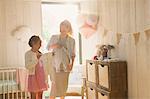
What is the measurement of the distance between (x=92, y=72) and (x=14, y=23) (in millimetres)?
2181

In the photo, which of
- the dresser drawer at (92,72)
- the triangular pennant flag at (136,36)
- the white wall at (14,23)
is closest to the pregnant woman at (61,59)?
the dresser drawer at (92,72)

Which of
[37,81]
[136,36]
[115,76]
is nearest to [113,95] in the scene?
[115,76]

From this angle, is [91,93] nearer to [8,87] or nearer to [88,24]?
[88,24]

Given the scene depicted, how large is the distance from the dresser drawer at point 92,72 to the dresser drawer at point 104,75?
6.5 inches

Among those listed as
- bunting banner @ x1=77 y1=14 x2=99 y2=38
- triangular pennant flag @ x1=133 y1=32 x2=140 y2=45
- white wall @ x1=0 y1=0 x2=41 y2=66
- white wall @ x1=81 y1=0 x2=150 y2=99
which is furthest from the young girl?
white wall @ x1=0 y1=0 x2=41 y2=66

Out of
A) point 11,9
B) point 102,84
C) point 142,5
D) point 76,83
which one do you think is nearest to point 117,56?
point 102,84

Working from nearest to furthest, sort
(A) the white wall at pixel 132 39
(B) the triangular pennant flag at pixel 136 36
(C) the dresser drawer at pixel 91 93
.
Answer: (A) the white wall at pixel 132 39 → (B) the triangular pennant flag at pixel 136 36 → (C) the dresser drawer at pixel 91 93

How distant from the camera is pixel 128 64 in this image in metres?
3.56

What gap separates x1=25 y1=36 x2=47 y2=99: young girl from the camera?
3.52m

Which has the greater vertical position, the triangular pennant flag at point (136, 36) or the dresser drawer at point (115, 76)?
the triangular pennant flag at point (136, 36)

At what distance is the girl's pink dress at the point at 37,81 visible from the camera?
140 inches

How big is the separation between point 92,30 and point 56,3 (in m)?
1.36

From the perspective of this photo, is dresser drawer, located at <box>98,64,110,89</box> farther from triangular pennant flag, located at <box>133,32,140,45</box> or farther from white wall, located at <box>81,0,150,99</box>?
triangular pennant flag, located at <box>133,32,140,45</box>

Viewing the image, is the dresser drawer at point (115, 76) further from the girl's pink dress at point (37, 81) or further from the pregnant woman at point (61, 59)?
the girl's pink dress at point (37, 81)
